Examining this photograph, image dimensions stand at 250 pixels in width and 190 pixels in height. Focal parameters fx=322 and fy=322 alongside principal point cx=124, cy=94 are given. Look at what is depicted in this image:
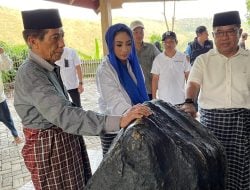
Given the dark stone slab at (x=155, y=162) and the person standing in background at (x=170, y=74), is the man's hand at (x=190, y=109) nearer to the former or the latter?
the dark stone slab at (x=155, y=162)

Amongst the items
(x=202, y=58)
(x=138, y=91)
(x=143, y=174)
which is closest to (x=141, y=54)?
(x=202, y=58)

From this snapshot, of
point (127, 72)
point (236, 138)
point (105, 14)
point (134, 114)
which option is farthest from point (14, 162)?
point (134, 114)

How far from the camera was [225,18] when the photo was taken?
2547 millimetres

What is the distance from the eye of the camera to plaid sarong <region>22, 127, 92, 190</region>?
186 cm

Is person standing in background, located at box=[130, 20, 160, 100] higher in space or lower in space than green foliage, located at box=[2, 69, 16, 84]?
higher

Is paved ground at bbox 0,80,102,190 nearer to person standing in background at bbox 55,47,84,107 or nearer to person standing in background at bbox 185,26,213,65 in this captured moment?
person standing in background at bbox 55,47,84,107

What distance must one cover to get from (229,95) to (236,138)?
0.39 meters

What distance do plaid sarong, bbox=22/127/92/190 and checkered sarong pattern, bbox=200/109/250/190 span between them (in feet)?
4.53

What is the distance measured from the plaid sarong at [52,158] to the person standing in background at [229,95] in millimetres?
1131

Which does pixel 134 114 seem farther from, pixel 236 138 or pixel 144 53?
pixel 144 53

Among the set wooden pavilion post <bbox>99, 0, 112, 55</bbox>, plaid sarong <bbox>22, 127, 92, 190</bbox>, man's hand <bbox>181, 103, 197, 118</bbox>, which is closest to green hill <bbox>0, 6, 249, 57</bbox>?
wooden pavilion post <bbox>99, 0, 112, 55</bbox>

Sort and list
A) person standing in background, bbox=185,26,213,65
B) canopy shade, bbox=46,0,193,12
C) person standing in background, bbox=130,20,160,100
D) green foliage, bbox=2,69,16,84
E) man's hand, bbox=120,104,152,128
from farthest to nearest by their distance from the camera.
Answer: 1. green foliage, bbox=2,69,16,84
2. person standing in background, bbox=185,26,213,65
3. canopy shade, bbox=46,0,193,12
4. person standing in background, bbox=130,20,160,100
5. man's hand, bbox=120,104,152,128

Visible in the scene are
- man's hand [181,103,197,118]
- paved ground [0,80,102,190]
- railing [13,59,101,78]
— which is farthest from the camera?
railing [13,59,101,78]

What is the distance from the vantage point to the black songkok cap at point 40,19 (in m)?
1.74
